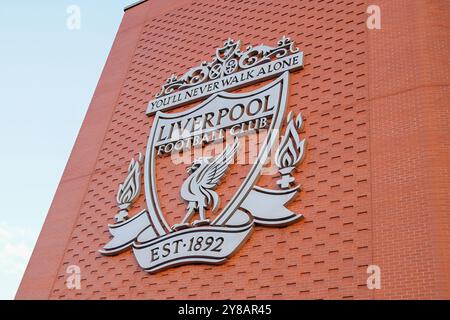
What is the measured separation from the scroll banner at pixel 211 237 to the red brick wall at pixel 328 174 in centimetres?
19

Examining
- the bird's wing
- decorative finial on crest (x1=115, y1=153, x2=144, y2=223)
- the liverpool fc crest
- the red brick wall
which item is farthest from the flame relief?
decorative finial on crest (x1=115, y1=153, x2=144, y2=223)

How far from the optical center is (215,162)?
11867 mm

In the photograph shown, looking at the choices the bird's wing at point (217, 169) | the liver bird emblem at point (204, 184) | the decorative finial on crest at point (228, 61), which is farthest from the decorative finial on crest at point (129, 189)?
the decorative finial on crest at point (228, 61)

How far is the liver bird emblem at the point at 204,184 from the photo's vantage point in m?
11.4

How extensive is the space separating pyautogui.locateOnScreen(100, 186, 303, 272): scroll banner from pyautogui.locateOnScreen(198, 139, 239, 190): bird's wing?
0.91 metres

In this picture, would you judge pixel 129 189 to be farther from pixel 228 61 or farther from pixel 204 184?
pixel 228 61

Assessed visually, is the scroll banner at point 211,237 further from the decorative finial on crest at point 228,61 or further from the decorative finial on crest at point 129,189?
the decorative finial on crest at point 228,61

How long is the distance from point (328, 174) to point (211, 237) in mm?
2473

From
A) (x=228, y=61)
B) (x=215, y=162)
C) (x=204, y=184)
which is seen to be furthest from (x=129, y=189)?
(x=228, y=61)

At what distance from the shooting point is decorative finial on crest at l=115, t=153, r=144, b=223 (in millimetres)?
12734

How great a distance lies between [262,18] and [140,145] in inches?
162

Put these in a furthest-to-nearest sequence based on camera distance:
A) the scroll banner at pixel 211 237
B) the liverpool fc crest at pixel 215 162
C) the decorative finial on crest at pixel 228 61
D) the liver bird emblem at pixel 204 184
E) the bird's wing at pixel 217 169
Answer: the decorative finial on crest at pixel 228 61 → the bird's wing at pixel 217 169 → the liver bird emblem at pixel 204 184 → the liverpool fc crest at pixel 215 162 → the scroll banner at pixel 211 237

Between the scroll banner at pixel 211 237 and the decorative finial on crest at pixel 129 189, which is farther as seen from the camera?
the decorative finial on crest at pixel 129 189

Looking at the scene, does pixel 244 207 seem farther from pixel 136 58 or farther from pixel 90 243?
pixel 136 58
